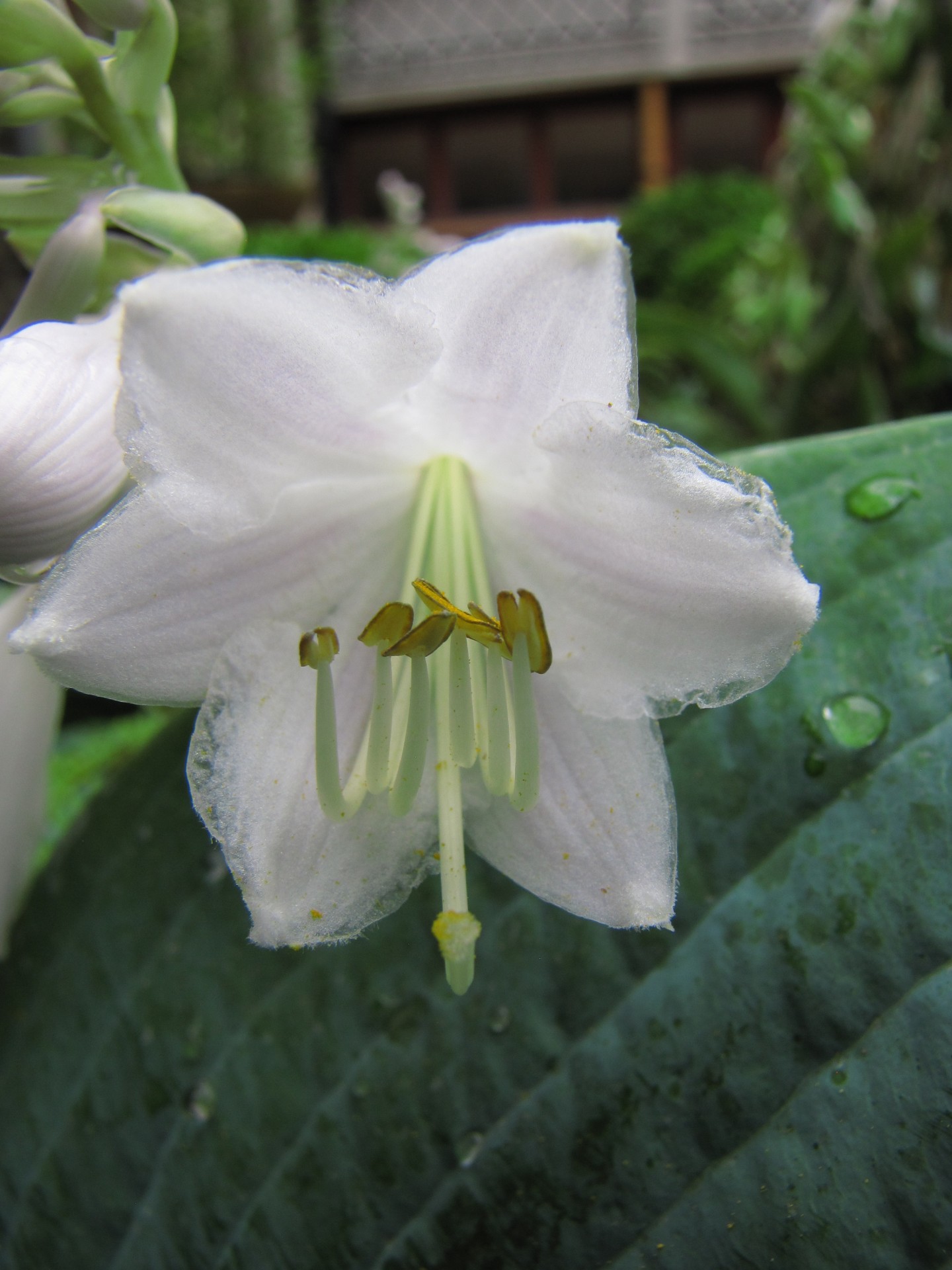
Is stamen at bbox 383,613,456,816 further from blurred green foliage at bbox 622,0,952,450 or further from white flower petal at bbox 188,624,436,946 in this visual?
blurred green foliage at bbox 622,0,952,450

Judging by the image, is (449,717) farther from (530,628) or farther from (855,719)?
(855,719)

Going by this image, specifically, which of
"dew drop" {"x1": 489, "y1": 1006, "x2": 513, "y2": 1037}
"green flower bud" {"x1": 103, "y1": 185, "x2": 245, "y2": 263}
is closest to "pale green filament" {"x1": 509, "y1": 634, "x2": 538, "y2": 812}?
"dew drop" {"x1": 489, "y1": 1006, "x2": 513, "y2": 1037}

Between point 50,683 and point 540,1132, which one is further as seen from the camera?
point 50,683

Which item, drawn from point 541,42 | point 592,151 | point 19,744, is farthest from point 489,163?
point 19,744

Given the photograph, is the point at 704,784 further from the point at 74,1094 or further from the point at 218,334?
the point at 74,1094

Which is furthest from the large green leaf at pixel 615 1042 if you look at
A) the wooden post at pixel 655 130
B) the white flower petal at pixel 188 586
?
the wooden post at pixel 655 130

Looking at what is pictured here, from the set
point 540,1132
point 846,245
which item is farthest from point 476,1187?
point 846,245
